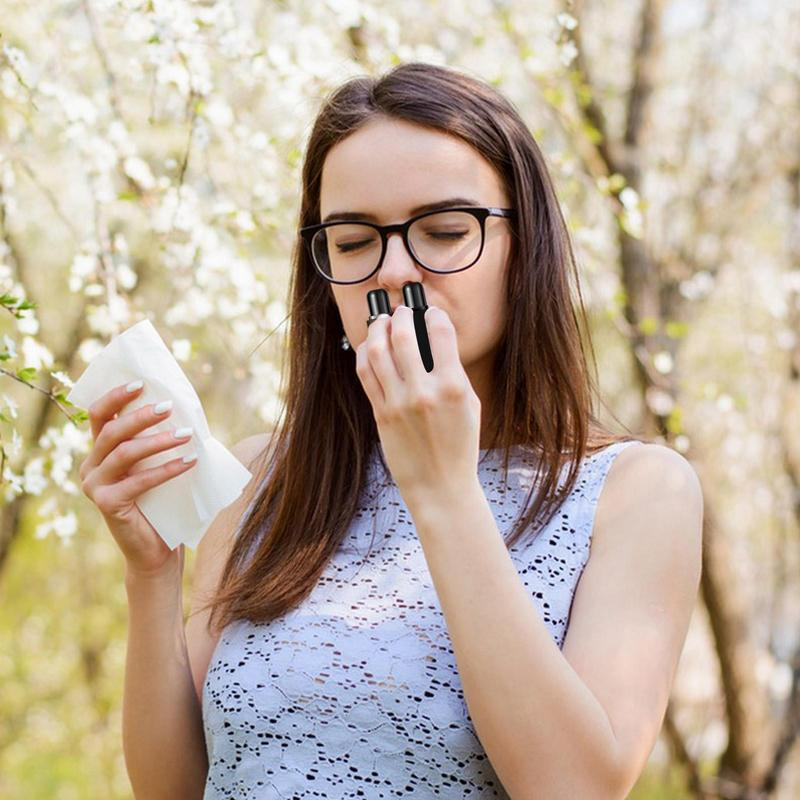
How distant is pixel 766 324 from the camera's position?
252 inches

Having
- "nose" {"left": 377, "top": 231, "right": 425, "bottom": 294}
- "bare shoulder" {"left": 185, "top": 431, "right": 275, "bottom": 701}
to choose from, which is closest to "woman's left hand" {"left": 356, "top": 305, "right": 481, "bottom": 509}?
"nose" {"left": 377, "top": 231, "right": 425, "bottom": 294}

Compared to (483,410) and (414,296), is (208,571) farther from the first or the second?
(414,296)

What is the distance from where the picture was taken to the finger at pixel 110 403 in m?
1.76

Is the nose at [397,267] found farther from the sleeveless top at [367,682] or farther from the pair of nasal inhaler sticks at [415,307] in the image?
the sleeveless top at [367,682]

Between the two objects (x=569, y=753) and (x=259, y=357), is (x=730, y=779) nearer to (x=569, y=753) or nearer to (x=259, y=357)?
(x=259, y=357)

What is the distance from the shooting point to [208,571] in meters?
2.09

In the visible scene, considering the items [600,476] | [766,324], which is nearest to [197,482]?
[600,476]

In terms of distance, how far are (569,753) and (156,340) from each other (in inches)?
32.1

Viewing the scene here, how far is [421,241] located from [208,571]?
69cm

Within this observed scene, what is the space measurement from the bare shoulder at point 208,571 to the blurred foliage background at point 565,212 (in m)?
0.31

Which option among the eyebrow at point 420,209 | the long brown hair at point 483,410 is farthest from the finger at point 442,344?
the long brown hair at point 483,410

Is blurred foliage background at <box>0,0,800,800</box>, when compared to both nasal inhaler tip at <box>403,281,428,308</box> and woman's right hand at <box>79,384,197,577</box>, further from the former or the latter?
nasal inhaler tip at <box>403,281,428,308</box>

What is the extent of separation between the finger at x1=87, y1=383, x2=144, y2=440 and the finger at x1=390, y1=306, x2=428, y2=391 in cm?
41

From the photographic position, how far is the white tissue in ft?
5.84
